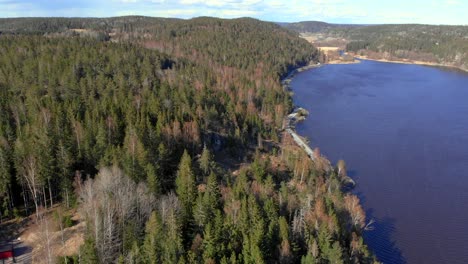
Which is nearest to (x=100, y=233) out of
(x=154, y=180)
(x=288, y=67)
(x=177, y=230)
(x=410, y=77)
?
(x=177, y=230)

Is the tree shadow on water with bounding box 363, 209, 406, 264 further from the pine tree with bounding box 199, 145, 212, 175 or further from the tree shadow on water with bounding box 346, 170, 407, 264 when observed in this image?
the pine tree with bounding box 199, 145, 212, 175

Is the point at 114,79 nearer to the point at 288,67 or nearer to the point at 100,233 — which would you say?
the point at 100,233

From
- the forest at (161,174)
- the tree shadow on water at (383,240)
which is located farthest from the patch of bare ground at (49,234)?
the tree shadow on water at (383,240)

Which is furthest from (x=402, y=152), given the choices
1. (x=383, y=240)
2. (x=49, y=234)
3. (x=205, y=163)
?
(x=49, y=234)

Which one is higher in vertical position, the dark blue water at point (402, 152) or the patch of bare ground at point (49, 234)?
the patch of bare ground at point (49, 234)

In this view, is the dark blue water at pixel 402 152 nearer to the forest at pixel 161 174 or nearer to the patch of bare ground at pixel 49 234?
the forest at pixel 161 174

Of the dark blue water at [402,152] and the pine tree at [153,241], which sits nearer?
the pine tree at [153,241]

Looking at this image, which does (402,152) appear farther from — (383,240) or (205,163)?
(205,163)
